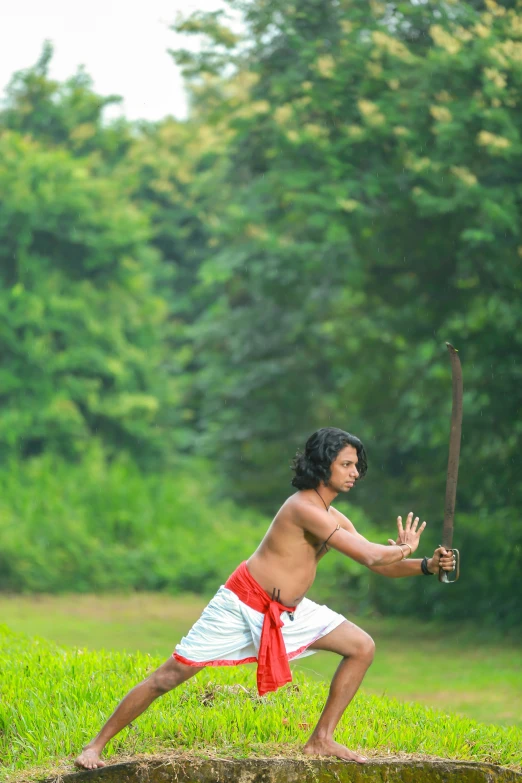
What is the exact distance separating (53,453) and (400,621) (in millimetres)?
10132

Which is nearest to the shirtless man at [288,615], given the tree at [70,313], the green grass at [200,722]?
the green grass at [200,722]

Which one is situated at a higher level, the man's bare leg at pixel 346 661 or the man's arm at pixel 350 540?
the man's arm at pixel 350 540

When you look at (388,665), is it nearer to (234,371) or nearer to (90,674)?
(90,674)

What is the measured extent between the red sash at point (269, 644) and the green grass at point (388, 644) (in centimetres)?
394

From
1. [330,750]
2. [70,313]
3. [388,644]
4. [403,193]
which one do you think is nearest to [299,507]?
[330,750]

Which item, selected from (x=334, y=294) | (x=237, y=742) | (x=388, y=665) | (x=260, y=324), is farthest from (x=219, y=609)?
(x=260, y=324)

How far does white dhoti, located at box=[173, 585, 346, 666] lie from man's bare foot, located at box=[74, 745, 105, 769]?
663 mm

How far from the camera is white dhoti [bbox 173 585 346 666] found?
5898mm

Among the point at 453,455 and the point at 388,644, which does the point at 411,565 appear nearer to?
the point at 453,455

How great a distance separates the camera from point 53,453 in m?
24.3

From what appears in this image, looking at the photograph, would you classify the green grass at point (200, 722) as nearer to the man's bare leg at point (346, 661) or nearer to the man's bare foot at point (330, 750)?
the man's bare foot at point (330, 750)

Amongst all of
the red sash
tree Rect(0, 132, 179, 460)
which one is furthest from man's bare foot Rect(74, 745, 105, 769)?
tree Rect(0, 132, 179, 460)

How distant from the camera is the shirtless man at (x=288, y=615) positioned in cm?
584

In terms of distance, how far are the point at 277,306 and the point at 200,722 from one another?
56.6ft
